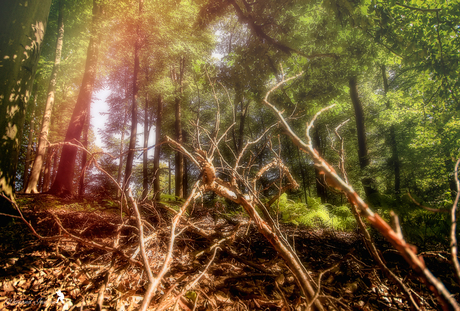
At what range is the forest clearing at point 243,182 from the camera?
1551 mm

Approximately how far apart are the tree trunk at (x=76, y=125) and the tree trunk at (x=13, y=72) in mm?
2299

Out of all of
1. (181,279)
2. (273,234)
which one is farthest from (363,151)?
(181,279)

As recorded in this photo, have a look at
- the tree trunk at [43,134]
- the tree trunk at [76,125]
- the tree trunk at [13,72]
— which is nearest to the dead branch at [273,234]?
the tree trunk at [13,72]

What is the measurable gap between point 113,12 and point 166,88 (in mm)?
3320

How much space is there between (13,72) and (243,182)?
163 inches

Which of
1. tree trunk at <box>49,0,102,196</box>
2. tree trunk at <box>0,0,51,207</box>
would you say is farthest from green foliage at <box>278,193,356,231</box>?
tree trunk at <box>49,0,102,196</box>

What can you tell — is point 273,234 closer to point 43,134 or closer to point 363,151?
point 363,151

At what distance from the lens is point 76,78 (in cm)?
1068

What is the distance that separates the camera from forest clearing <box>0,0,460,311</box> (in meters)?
1.55

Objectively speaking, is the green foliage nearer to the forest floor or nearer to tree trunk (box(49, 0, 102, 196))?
the forest floor

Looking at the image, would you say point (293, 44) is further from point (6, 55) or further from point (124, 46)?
point (124, 46)

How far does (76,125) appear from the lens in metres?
6.48

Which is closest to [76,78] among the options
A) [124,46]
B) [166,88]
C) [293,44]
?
[124,46]

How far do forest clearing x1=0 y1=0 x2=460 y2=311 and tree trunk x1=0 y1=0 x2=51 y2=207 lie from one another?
2cm
